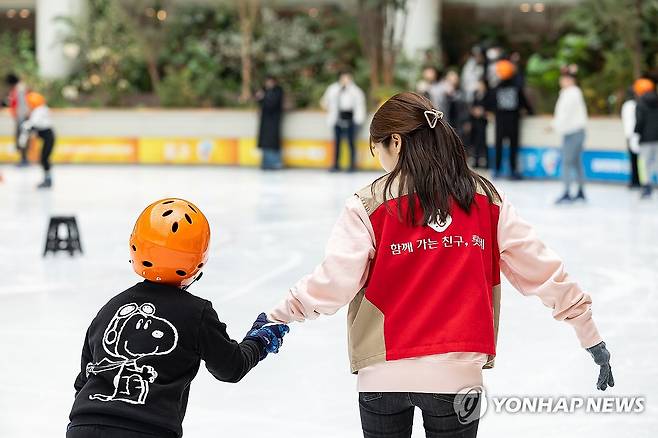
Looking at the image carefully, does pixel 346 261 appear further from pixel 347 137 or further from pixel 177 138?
pixel 177 138

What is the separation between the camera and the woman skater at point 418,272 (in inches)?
101

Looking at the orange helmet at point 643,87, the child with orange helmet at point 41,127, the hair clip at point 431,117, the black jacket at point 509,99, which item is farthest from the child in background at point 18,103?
the hair clip at point 431,117

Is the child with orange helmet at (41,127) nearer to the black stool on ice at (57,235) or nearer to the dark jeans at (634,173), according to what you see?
the black stool on ice at (57,235)

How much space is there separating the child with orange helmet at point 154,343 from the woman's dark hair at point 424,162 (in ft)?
1.56

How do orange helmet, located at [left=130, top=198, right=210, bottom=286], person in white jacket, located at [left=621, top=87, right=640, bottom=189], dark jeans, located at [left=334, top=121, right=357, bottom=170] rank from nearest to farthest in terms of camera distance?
1. orange helmet, located at [left=130, top=198, right=210, bottom=286]
2. person in white jacket, located at [left=621, top=87, right=640, bottom=189]
3. dark jeans, located at [left=334, top=121, right=357, bottom=170]

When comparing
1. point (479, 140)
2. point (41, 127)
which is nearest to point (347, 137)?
point (479, 140)

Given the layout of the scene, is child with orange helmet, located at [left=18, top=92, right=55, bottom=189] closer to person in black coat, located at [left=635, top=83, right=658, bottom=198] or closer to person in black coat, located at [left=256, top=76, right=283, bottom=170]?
person in black coat, located at [left=256, top=76, right=283, bottom=170]

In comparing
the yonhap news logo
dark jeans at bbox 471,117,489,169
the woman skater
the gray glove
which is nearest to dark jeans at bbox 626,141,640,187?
dark jeans at bbox 471,117,489,169

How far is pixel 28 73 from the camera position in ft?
72.2

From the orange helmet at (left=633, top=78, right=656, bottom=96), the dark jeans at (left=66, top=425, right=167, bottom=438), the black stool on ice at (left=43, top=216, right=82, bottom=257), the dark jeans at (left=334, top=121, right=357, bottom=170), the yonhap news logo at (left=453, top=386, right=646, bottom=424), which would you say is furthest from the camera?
the dark jeans at (left=334, top=121, right=357, bottom=170)

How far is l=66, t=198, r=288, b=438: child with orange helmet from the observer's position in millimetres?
2484

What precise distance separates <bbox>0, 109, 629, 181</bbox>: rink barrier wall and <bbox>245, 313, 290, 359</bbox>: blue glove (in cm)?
1535

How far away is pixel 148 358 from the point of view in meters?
2.53

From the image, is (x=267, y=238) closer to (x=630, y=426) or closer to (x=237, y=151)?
(x=630, y=426)
